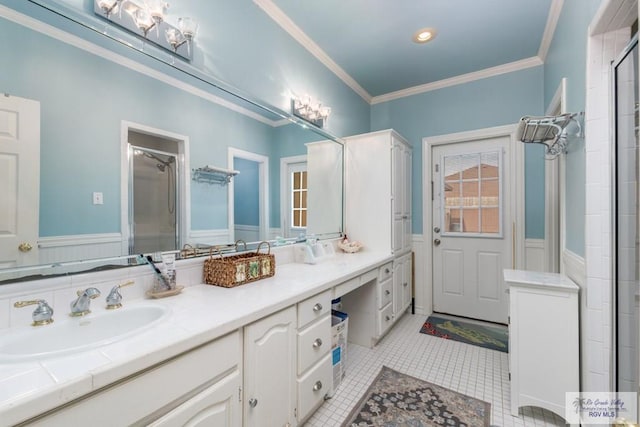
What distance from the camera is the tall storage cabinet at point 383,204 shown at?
2.58 meters

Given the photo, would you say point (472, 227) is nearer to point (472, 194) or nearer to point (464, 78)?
point (472, 194)

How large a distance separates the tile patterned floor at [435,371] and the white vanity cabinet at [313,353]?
0.61ft

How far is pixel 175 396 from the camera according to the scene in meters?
0.81

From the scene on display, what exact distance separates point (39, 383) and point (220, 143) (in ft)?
4.20

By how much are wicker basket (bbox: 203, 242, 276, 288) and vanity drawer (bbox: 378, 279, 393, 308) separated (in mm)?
1149

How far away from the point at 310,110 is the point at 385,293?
1728 mm

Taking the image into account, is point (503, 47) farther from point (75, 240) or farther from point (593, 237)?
point (75, 240)

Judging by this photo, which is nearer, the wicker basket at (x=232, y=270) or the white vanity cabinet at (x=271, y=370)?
the white vanity cabinet at (x=271, y=370)

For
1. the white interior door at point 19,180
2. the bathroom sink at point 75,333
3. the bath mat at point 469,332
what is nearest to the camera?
the bathroom sink at point 75,333

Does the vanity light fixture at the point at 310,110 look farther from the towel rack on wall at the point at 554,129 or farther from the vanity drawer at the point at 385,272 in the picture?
the towel rack on wall at the point at 554,129

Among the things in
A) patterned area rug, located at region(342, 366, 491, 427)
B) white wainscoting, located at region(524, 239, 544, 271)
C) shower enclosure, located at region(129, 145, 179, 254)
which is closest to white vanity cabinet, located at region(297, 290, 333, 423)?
patterned area rug, located at region(342, 366, 491, 427)

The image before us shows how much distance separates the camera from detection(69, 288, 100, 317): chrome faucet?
0.98m

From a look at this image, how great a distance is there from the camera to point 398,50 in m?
2.50

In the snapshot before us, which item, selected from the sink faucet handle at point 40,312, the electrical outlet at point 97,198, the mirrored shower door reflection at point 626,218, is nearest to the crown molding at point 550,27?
the mirrored shower door reflection at point 626,218
